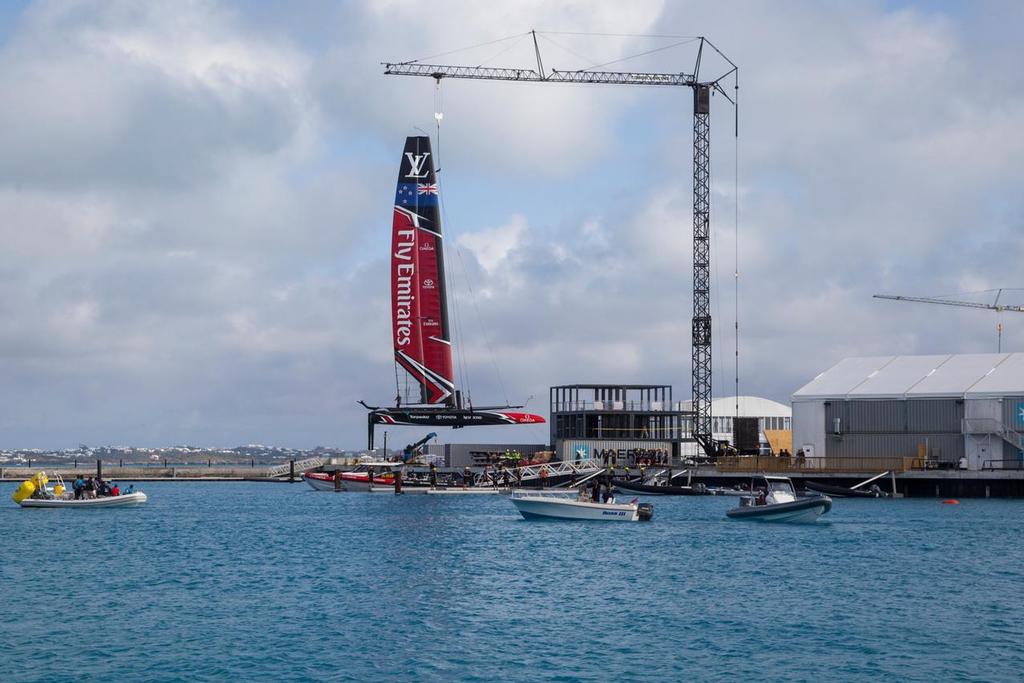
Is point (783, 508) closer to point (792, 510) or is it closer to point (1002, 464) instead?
point (792, 510)

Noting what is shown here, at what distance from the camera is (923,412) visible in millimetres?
109125

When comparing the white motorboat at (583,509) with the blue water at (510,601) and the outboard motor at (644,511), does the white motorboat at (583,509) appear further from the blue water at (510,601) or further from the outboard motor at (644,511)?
the blue water at (510,601)

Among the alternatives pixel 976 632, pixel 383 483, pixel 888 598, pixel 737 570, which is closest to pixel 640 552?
pixel 737 570

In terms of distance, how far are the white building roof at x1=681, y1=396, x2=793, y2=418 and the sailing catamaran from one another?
2480 inches

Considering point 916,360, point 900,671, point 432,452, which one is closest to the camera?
point 900,671

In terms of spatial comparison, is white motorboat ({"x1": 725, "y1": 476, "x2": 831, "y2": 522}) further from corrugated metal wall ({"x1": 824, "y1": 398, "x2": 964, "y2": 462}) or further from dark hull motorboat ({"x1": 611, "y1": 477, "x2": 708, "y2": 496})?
corrugated metal wall ({"x1": 824, "y1": 398, "x2": 964, "y2": 462})

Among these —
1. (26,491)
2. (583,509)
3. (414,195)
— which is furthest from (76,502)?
(414,195)

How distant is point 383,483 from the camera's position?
10094cm

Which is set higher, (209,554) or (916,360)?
(916,360)

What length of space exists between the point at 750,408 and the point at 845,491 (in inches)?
2331

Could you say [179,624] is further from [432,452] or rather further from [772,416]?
[772,416]

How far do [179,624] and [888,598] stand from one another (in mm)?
23144

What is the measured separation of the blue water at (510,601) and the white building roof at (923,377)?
120ft

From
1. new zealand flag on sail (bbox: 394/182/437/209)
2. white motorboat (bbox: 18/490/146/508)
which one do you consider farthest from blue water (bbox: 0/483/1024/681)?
new zealand flag on sail (bbox: 394/182/437/209)
